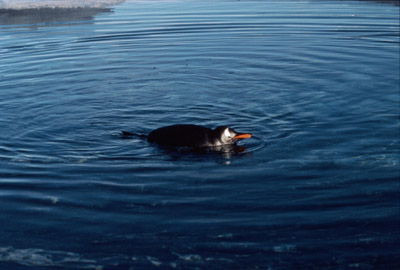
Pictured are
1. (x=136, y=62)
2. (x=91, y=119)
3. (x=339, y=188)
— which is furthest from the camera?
(x=136, y=62)

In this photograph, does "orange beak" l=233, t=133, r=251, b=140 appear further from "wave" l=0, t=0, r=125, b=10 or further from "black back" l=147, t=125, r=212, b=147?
"wave" l=0, t=0, r=125, b=10

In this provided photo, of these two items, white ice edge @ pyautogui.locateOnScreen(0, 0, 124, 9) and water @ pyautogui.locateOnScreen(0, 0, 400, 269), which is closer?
water @ pyautogui.locateOnScreen(0, 0, 400, 269)

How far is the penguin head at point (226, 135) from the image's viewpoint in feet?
25.6

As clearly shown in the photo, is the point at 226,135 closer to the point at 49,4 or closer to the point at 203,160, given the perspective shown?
the point at 203,160

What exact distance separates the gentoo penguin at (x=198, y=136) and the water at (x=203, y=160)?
19 centimetres

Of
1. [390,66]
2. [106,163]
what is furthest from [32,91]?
[390,66]

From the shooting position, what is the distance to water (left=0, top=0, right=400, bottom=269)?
214 inches

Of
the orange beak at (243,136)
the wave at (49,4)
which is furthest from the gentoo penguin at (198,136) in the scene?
the wave at (49,4)

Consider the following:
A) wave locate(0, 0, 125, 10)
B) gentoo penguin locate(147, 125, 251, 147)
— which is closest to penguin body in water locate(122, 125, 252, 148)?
gentoo penguin locate(147, 125, 251, 147)

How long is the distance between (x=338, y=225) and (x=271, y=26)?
1428 centimetres

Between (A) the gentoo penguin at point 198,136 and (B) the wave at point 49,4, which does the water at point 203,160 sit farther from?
(B) the wave at point 49,4

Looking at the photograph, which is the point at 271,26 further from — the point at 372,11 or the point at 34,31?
the point at 34,31

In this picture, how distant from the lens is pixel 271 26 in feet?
62.9

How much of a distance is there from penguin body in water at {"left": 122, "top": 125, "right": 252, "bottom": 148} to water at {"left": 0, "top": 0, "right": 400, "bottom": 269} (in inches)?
7.3
